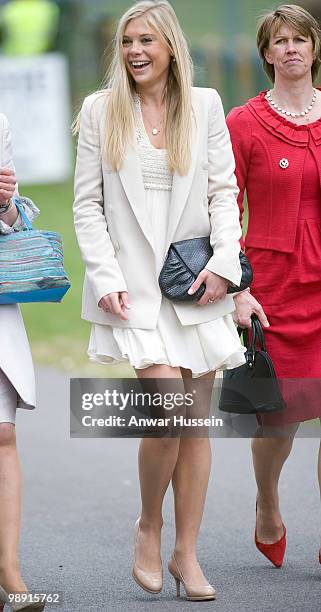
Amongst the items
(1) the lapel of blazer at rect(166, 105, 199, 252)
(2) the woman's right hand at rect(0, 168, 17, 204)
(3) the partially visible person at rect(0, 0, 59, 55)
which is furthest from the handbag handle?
(3) the partially visible person at rect(0, 0, 59, 55)

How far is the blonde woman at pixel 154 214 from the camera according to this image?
5059 millimetres

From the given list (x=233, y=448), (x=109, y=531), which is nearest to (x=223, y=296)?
(x=109, y=531)

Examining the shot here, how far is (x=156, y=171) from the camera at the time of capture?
5.12 meters

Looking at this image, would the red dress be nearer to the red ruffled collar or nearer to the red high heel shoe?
the red ruffled collar

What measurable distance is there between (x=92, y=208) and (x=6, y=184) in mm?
477

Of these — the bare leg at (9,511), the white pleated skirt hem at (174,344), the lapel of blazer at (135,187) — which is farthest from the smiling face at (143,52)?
the bare leg at (9,511)

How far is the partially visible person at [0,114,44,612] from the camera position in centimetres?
468

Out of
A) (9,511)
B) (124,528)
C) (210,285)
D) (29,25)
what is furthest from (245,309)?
(29,25)

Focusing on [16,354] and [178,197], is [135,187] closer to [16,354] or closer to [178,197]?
[178,197]

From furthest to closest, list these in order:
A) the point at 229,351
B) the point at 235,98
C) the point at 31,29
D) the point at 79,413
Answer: the point at 31,29, the point at 235,98, the point at 79,413, the point at 229,351

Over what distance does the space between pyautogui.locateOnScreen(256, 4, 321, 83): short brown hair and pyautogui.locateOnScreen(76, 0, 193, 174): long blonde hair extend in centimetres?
53

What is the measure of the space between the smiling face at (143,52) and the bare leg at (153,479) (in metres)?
1.05

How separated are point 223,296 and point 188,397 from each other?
387 mm

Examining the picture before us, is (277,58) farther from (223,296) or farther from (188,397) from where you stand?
(188,397)
